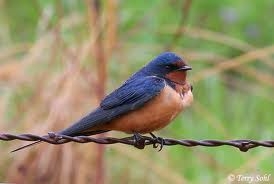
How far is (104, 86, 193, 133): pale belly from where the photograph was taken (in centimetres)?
521

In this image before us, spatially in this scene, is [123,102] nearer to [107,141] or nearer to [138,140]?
[138,140]

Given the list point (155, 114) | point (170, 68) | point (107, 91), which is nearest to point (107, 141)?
point (155, 114)

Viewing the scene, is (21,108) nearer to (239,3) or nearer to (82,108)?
(82,108)

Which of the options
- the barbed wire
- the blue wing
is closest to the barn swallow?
the blue wing

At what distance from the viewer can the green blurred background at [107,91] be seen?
744 centimetres

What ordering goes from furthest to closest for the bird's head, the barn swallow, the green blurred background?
the green blurred background → the bird's head → the barn swallow

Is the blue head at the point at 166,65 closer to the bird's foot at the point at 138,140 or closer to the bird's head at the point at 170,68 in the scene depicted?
the bird's head at the point at 170,68

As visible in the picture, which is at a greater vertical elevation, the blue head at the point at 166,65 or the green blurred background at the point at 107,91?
the green blurred background at the point at 107,91

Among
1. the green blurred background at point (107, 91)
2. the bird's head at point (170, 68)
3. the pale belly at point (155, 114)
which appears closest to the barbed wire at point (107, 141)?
the pale belly at point (155, 114)

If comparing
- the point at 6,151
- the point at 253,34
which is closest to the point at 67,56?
the point at 6,151

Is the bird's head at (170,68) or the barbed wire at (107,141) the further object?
the bird's head at (170,68)

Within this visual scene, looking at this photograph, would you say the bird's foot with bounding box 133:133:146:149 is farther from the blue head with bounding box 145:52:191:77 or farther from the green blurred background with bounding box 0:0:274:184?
the green blurred background with bounding box 0:0:274:184

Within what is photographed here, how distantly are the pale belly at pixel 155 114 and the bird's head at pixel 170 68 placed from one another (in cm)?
14

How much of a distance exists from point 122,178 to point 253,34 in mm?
3047
